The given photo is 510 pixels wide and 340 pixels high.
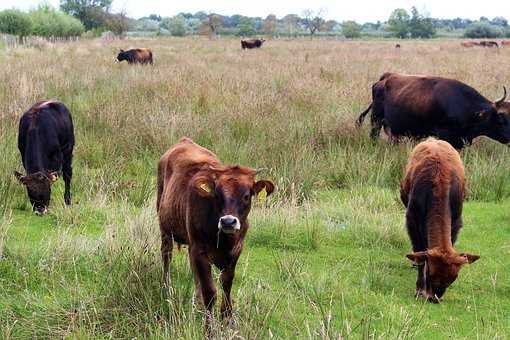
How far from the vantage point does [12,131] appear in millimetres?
10086

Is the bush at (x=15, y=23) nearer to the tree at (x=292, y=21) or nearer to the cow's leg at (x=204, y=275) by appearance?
the cow's leg at (x=204, y=275)

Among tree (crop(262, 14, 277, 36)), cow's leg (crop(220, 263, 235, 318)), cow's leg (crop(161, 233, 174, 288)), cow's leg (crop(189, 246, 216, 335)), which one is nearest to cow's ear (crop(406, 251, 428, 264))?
cow's leg (crop(220, 263, 235, 318))

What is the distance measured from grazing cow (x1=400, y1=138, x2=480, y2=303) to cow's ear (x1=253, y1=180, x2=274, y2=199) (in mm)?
1288

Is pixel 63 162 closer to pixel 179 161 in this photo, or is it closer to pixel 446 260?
pixel 179 161

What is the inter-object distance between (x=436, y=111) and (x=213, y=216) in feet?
25.3

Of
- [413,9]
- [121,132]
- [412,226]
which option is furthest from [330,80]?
[413,9]

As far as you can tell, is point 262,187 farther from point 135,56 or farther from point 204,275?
point 135,56

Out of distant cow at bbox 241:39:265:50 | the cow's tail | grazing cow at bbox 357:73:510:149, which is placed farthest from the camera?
distant cow at bbox 241:39:265:50

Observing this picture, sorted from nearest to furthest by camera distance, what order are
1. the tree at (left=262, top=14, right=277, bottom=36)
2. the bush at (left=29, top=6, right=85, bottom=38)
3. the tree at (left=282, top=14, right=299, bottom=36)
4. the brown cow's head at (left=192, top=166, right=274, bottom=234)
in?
the brown cow's head at (left=192, top=166, right=274, bottom=234) < the bush at (left=29, top=6, right=85, bottom=38) < the tree at (left=262, top=14, right=277, bottom=36) < the tree at (left=282, top=14, right=299, bottom=36)

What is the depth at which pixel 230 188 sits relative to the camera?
422 cm

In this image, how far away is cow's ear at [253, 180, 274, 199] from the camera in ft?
14.5

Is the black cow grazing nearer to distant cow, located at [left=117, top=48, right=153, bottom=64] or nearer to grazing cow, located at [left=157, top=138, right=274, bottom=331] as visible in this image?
grazing cow, located at [left=157, top=138, right=274, bottom=331]

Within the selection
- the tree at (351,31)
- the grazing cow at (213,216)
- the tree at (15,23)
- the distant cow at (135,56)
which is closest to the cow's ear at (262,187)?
the grazing cow at (213,216)

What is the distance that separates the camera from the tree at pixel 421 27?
290 feet
